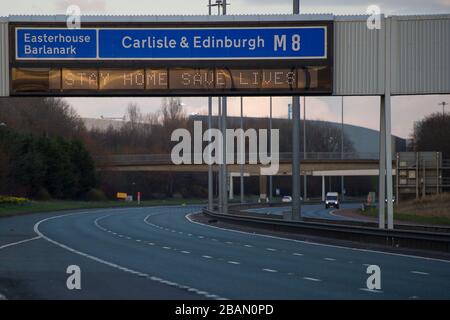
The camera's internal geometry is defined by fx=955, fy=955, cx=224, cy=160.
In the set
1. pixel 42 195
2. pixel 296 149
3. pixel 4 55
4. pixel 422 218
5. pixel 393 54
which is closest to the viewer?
pixel 4 55

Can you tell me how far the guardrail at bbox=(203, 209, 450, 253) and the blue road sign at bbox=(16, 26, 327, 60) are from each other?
646 centimetres

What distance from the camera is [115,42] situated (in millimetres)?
28922

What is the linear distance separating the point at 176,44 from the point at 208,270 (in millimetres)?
8732

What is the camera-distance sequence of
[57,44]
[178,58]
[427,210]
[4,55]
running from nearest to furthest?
[178,58] < [57,44] < [4,55] < [427,210]

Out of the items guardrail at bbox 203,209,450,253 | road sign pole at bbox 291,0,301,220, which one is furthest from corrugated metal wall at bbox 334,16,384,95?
road sign pole at bbox 291,0,301,220

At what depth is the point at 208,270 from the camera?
22.6m

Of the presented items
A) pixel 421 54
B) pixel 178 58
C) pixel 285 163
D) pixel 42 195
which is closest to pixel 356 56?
pixel 421 54

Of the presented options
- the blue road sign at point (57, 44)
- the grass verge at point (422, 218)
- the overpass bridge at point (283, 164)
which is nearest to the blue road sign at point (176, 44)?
the blue road sign at point (57, 44)

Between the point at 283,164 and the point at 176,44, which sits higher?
the point at 176,44

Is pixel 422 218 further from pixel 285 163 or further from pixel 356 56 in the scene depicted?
pixel 285 163

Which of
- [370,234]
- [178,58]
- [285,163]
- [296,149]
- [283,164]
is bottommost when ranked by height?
[370,234]

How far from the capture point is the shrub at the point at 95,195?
10703 centimetres

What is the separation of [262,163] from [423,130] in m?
22.1
